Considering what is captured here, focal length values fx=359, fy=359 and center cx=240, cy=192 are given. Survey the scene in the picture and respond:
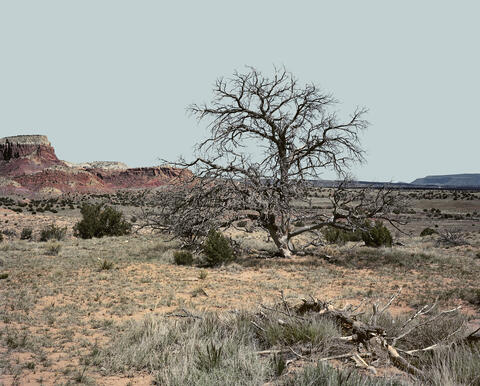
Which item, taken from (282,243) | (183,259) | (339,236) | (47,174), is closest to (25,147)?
(47,174)

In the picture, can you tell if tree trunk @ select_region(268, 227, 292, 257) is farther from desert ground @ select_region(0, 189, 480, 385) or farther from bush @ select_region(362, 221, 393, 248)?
bush @ select_region(362, 221, 393, 248)

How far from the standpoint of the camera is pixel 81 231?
71.1 feet

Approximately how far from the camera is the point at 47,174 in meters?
78.7

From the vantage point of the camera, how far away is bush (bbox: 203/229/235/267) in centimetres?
1344

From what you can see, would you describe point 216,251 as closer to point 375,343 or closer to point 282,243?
point 282,243

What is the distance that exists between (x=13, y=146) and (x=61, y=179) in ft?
96.6

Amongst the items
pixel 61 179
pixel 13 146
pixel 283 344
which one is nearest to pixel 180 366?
pixel 283 344

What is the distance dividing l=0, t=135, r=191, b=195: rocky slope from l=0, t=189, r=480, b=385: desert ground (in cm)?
5778

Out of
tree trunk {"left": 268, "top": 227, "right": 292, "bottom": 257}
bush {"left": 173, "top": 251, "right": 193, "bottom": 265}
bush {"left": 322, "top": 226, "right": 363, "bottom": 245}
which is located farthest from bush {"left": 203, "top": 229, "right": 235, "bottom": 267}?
bush {"left": 322, "top": 226, "right": 363, "bottom": 245}

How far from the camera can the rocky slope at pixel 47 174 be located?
244 feet

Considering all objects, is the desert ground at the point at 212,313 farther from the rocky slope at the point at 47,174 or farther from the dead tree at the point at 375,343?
the rocky slope at the point at 47,174

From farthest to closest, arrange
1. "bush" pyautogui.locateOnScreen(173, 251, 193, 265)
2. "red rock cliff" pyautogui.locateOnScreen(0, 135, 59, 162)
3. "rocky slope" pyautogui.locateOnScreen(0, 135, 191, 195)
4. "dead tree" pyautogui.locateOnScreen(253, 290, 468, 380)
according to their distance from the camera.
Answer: "red rock cliff" pyautogui.locateOnScreen(0, 135, 59, 162)
"rocky slope" pyautogui.locateOnScreen(0, 135, 191, 195)
"bush" pyautogui.locateOnScreen(173, 251, 193, 265)
"dead tree" pyautogui.locateOnScreen(253, 290, 468, 380)

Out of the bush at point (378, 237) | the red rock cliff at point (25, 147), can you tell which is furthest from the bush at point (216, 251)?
the red rock cliff at point (25, 147)

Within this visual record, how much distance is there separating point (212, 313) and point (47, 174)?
83682 millimetres
